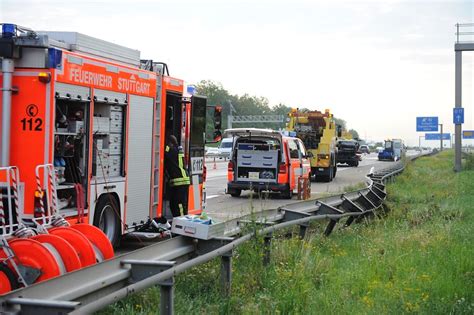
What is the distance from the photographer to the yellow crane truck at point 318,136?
111 feet

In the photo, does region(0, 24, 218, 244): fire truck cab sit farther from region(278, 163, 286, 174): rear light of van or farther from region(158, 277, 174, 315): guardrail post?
region(278, 163, 286, 174): rear light of van

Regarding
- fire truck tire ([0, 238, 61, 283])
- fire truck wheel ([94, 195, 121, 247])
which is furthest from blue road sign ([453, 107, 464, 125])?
fire truck tire ([0, 238, 61, 283])

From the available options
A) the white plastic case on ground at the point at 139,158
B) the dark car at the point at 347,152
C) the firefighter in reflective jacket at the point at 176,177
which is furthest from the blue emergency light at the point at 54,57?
the dark car at the point at 347,152

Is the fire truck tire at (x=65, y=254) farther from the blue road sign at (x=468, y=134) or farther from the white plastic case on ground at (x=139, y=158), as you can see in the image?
the blue road sign at (x=468, y=134)

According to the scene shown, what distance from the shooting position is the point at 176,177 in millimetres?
12188

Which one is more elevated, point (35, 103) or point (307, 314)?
point (35, 103)

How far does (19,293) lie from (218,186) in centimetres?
2344

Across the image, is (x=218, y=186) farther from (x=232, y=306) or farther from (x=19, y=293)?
(x=19, y=293)

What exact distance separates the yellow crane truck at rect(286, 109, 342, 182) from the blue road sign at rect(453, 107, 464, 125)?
765cm

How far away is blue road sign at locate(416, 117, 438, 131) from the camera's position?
3142 inches

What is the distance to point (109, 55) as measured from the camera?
413 inches

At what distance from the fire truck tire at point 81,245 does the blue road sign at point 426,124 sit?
7645 centimetres

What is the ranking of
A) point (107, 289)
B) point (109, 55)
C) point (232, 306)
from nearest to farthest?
point (107, 289) < point (232, 306) < point (109, 55)

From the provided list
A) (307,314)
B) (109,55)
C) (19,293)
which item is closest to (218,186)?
(109,55)
